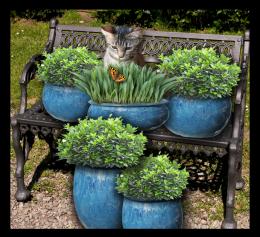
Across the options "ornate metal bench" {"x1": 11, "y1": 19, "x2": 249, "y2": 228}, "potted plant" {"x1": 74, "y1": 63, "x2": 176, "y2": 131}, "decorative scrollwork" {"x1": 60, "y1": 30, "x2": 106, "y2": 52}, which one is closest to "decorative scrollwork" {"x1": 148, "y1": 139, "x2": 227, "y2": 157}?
"ornate metal bench" {"x1": 11, "y1": 19, "x2": 249, "y2": 228}

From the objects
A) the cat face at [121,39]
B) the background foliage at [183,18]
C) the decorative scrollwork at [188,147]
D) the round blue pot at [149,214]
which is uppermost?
the background foliage at [183,18]

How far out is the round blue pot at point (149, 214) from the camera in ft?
13.5

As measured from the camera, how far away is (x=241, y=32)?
9.16 metres

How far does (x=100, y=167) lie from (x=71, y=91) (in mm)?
839

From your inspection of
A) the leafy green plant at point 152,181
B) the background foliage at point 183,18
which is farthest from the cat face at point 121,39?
the background foliage at point 183,18

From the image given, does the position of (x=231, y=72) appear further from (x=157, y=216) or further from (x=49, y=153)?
(x=49, y=153)

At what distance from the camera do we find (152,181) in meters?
4.06

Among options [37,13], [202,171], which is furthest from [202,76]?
[37,13]

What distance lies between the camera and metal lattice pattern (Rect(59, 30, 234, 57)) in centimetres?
528

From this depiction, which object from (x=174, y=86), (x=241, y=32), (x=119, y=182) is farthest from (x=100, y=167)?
(x=241, y=32)

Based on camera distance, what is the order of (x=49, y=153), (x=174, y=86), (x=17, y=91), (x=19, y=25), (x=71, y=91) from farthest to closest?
(x=19, y=25)
(x=17, y=91)
(x=49, y=153)
(x=71, y=91)
(x=174, y=86)

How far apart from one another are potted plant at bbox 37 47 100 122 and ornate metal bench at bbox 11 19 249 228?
0.15 meters

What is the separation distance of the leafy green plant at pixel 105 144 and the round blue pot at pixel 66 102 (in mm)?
573

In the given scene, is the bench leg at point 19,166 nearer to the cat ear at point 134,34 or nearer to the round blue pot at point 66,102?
the round blue pot at point 66,102
